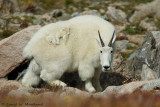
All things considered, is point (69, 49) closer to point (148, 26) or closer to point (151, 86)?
point (151, 86)

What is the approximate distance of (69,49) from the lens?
8.33 meters

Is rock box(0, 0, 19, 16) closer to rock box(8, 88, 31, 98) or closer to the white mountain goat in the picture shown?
the white mountain goat

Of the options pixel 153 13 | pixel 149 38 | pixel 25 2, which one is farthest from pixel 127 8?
pixel 149 38

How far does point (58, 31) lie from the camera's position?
856 centimetres

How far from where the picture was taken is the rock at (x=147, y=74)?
876 cm

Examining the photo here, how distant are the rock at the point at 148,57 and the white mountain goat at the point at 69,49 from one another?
1.70m

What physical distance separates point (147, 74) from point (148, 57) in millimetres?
813

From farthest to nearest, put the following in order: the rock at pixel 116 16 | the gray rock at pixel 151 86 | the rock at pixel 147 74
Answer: the rock at pixel 116 16 < the rock at pixel 147 74 < the gray rock at pixel 151 86

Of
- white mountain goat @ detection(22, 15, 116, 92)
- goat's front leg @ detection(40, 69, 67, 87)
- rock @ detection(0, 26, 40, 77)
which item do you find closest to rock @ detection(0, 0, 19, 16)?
rock @ detection(0, 26, 40, 77)

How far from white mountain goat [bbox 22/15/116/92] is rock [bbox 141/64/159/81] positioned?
58.0 inches

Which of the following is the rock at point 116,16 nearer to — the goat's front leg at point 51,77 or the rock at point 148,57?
the rock at point 148,57

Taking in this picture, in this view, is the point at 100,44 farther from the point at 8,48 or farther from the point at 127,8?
the point at 127,8

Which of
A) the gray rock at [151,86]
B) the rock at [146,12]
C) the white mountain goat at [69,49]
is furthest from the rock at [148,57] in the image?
the rock at [146,12]

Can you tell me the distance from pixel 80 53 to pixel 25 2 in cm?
2232
